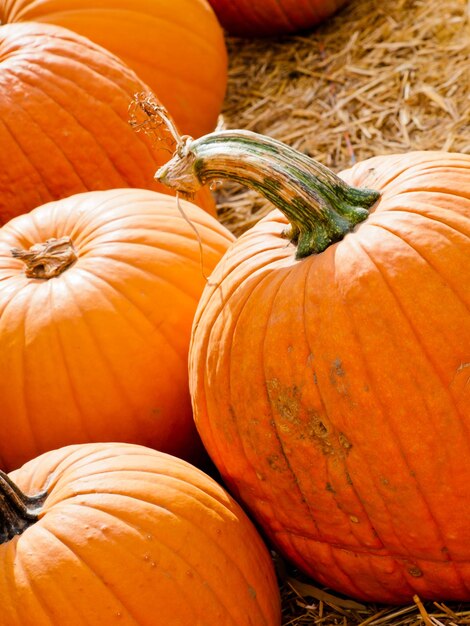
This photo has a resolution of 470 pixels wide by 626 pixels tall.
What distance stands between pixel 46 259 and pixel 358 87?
228 centimetres

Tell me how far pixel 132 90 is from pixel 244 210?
90 centimetres

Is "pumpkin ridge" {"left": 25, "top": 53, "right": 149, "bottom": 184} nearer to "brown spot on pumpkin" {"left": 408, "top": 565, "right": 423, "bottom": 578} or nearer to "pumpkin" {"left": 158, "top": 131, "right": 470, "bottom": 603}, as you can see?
"pumpkin" {"left": 158, "top": 131, "right": 470, "bottom": 603}

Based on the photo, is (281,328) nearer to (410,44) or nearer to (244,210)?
(244,210)

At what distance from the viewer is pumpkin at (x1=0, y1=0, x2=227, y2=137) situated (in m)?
3.92

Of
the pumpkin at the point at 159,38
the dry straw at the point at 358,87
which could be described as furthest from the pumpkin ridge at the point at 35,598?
the pumpkin at the point at 159,38

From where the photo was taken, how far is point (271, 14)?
502cm

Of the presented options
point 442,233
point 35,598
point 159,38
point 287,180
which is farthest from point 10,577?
point 159,38

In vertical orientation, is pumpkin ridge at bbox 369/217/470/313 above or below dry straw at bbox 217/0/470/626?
above

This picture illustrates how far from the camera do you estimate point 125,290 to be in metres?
2.56

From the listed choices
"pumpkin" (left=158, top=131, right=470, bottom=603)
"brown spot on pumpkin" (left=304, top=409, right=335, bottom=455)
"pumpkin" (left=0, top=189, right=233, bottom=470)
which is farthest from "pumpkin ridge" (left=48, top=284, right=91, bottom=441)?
"brown spot on pumpkin" (left=304, top=409, right=335, bottom=455)

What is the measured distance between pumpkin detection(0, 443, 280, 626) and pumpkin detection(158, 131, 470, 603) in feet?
0.46

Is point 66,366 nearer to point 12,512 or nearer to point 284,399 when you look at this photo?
point 12,512

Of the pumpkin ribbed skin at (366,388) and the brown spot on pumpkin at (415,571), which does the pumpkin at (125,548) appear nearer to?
the pumpkin ribbed skin at (366,388)

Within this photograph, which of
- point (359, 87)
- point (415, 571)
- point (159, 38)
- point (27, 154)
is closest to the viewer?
point (415, 571)
